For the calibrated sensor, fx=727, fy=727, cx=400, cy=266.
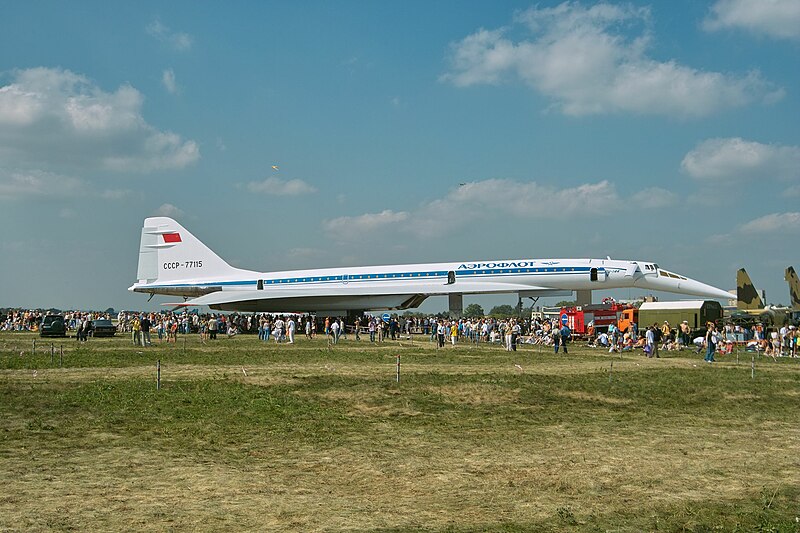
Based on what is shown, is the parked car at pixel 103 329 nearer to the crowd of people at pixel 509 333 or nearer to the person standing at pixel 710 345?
the crowd of people at pixel 509 333

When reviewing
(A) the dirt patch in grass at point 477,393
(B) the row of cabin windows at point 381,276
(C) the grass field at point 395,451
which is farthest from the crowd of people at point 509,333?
(A) the dirt patch in grass at point 477,393

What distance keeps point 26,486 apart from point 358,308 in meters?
41.9

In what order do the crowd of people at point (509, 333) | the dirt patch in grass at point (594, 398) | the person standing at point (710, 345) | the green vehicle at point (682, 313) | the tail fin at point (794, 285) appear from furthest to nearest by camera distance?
the tail fin at point (794, 285) < the green vehicle at point (682, 313) < the crowd of people at point (509, 333) < the person standing at point (710, 345) < the dirt patch in grass at point (594, 398)

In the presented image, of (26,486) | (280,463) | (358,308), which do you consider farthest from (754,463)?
(358,308)

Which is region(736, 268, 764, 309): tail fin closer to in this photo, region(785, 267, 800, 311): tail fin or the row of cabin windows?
region(785, 267, 800, 311): tail fin

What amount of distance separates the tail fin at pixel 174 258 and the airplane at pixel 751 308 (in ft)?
113

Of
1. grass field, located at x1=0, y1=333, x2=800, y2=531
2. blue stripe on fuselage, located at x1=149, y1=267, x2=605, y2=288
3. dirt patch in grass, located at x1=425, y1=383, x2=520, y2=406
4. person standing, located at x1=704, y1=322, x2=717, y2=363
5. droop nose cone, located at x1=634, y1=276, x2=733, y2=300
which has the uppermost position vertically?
blue stripe on fuselage, located at x1=149, y1=267, x2=605, y2=288

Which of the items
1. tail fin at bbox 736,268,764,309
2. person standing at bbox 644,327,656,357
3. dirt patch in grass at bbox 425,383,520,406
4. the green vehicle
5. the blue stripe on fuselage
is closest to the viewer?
dirt patch in grass at bbox 425,383,520,406

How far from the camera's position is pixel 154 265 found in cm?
5438

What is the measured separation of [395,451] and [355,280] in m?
39.2

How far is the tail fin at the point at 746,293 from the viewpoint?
53.4 m

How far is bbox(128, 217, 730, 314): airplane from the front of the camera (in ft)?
144

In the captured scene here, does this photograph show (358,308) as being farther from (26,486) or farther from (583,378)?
(26,486)

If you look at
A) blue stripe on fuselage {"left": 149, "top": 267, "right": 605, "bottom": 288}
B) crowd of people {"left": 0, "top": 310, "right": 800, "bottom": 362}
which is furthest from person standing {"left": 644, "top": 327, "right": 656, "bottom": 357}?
blue stripe on fuselage {"left": 149, "top": 267, "right": 605, "bottom": 288}
